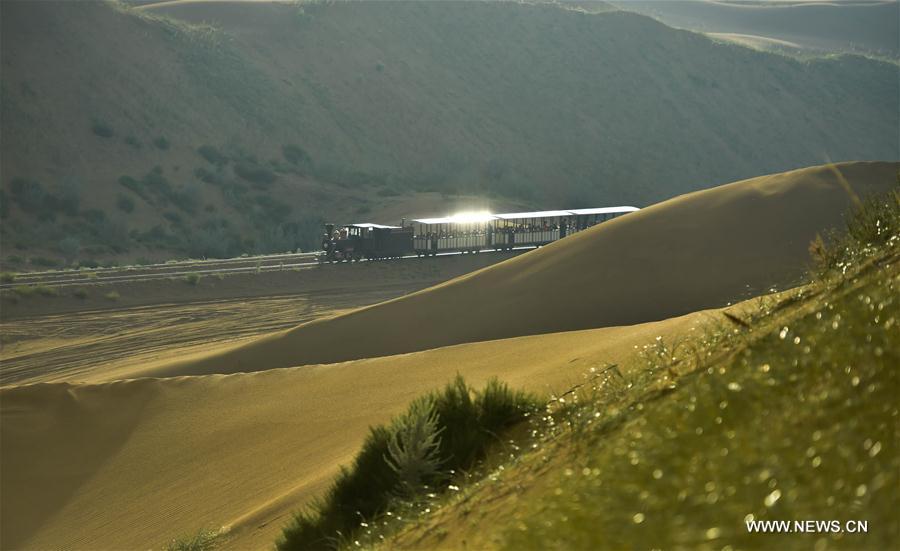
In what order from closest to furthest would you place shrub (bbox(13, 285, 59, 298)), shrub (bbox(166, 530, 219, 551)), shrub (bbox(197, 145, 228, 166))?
shrub (bbox(166, 530, 219, 551)) < shrub (bbox(13, 285, 59, 298)) < shrub (bbox(197, 145, 228, 166))

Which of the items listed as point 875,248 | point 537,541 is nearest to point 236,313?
point 875,248

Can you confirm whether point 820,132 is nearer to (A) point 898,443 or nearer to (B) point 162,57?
(B) point 162,57

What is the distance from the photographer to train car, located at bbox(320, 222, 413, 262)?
157 ft

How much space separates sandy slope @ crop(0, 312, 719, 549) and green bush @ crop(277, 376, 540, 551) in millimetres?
1265

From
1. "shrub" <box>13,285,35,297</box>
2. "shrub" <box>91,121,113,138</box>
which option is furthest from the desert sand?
"shrub" <box>91,121,113,138</box>

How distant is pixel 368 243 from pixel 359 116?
3278 cm

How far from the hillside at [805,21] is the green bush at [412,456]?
15355 centimetres

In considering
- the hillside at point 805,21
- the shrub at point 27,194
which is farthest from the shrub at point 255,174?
the hillside at point 805,21

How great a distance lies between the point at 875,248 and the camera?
923cm

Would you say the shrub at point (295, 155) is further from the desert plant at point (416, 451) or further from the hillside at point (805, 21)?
the hillside at point (805, 21)

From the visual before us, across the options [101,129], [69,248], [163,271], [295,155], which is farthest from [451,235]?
[101,129]

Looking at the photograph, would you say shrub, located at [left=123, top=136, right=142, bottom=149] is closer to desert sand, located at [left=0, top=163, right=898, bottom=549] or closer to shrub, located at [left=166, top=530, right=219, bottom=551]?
desert sand, located at [left=0, top=163, right=898, bottom=549]

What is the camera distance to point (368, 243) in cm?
4841

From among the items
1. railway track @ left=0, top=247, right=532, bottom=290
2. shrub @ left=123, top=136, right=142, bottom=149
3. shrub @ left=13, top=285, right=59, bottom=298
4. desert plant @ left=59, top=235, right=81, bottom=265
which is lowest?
shrub @ left=13, top=285, right=59, bottom=298
